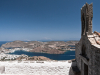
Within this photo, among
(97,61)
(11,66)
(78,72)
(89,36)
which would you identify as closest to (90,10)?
(89,36)

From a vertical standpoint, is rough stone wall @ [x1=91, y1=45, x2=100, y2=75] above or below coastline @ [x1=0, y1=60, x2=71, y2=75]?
above

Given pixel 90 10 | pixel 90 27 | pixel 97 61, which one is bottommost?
pixel 97 61

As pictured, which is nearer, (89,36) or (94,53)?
(94,53)

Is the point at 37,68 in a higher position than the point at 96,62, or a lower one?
lower

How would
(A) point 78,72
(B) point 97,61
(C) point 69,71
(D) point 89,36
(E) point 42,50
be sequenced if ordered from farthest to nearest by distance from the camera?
(E) point 42,50 < (C) point 69,71 < (A) point 78,72 < (D) point 89,36 < (B) point 97,61

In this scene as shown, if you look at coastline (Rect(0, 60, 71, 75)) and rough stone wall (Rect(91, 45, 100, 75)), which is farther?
coastline (Rect(0, 60, 71, 75))

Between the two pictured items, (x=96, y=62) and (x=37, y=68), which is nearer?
(x=96, y=62)

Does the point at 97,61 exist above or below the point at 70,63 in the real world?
above

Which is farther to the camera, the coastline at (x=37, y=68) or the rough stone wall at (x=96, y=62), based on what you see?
the coastline at (x=37, y=68)

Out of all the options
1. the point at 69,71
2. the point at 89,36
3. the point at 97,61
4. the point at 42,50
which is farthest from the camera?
the point at 42,50

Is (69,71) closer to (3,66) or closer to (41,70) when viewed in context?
(41,70)

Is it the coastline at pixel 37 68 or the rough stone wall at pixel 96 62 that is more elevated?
the rough stone wall at pixel 96 62
